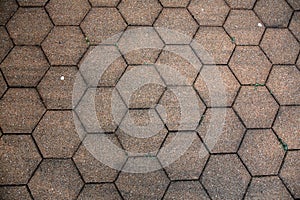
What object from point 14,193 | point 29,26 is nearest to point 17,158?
point 14,193

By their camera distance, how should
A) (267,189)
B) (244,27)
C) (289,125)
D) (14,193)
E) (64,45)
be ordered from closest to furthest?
(14,193), (267,189), (289,125), (64,45), (244,27)

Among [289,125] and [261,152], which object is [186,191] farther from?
[289,125]

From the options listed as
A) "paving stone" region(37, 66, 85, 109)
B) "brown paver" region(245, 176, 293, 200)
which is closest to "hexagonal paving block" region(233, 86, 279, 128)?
"brown paver" region(245, 176, 293, 200)

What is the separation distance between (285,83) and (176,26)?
103 cm

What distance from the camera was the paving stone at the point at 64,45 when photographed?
3.05 metres

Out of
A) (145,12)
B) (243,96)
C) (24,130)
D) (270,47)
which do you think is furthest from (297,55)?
(24,130)

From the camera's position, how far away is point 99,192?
2.65m

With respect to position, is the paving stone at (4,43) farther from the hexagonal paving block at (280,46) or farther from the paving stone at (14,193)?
the hexagonal paving block at (280,46)

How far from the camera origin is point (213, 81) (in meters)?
3.07

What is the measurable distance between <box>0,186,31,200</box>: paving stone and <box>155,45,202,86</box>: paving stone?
4.38 ft

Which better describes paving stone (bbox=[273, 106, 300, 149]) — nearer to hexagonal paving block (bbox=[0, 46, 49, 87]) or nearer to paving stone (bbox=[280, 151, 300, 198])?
paving stone (bbox=[280, 151, 300, 198])

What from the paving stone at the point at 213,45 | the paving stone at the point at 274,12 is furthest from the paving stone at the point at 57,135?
the paving stone at the point at 274,12

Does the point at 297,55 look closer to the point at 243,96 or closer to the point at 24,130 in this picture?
the point at 243,96

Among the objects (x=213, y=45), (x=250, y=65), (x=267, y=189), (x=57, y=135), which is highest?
(x=213, y=45)
